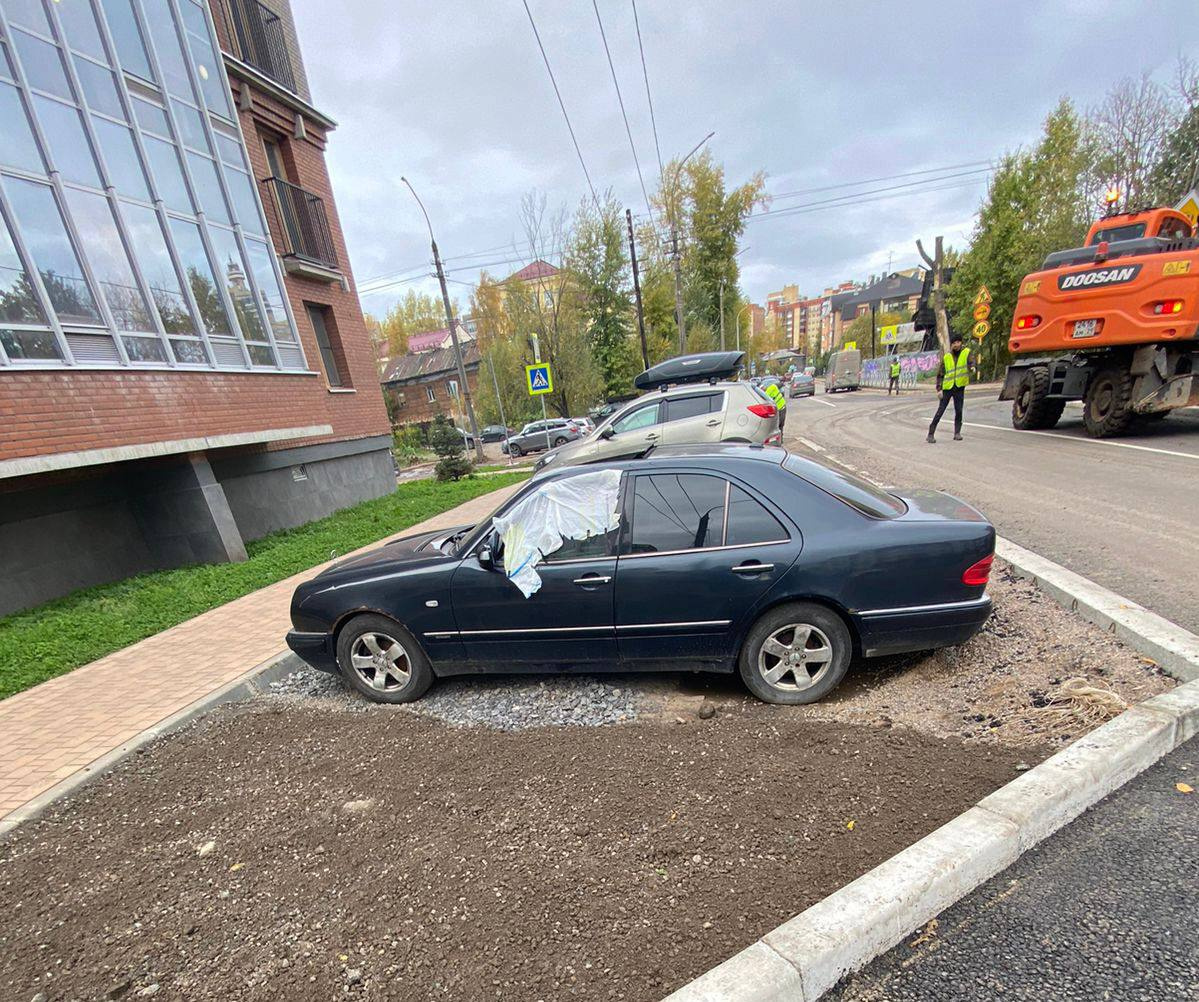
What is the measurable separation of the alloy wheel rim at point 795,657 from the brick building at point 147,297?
7.47m

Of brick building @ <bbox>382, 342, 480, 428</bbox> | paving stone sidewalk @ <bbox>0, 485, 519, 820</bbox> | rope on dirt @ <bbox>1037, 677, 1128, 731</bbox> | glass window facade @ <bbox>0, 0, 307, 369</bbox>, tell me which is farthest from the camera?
brick building @ <bbox>382, 342, 480, 428</bbox>

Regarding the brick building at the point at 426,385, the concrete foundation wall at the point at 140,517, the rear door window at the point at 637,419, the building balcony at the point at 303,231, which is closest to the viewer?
the concrete foundation wall at the point at 140,517

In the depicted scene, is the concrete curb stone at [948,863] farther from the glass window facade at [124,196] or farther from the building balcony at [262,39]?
the building balcony at [262,39]

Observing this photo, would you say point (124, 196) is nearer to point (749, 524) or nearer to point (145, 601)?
point (145, 601)

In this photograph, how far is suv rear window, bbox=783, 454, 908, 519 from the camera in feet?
10.0

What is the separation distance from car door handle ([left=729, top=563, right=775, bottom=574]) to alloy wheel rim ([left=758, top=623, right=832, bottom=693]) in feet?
1.14

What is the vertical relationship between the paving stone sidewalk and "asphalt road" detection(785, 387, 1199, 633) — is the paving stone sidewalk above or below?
above

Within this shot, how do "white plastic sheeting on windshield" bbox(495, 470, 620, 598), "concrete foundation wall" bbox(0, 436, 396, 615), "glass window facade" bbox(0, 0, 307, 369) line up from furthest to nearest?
1. "concrete foundation wall" bbox(0, 436, 396, 615)
2. "glass window facade" bbox(0, 0, 307, 369)
3. "white plastic sheeting on windshield" bbox(495, 470, 620, 598)

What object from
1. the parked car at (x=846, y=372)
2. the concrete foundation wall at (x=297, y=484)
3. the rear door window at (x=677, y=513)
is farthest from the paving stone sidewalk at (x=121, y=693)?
the parked car at (x=846, y=372)

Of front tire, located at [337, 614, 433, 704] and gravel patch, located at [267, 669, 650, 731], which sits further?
front tire, located at [337, 614, 433, 704]

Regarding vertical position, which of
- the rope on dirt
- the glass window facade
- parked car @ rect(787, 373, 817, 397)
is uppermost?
the glass window facade

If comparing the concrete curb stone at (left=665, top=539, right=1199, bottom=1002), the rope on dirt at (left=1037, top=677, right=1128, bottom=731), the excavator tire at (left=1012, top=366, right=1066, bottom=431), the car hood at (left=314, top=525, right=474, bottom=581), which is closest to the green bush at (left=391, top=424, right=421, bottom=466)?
the excavator tire at (left=1012, top=366, right=1066, bottom=431)

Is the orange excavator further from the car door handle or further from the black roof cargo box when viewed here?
the car door handle

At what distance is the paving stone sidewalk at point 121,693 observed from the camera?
3414 mm
